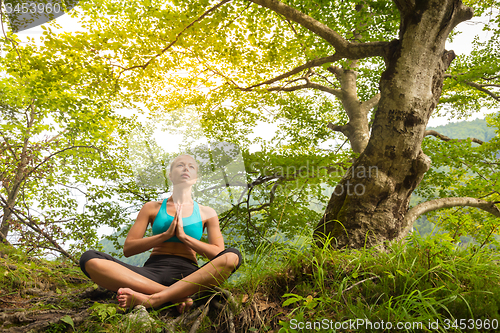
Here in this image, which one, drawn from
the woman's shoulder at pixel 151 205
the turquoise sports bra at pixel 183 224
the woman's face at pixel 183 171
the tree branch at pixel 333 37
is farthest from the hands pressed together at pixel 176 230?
the tree branch at pixel 333 37

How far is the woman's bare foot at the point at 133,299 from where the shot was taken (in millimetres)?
1842

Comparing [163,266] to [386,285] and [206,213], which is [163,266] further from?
[386,285]

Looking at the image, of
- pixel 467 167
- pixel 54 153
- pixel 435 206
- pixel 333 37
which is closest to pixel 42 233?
pixel 54 153

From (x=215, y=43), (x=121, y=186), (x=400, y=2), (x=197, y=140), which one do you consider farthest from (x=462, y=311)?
(x=121, y=186)

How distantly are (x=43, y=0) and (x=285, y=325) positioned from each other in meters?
7.45

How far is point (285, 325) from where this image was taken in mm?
1465

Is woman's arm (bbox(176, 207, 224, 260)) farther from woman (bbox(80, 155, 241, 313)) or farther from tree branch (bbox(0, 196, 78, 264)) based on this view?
tree branch (bbox(0, 196, 78, 264))

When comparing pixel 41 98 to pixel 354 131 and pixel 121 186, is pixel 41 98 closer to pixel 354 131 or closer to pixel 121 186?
pixel 121 186

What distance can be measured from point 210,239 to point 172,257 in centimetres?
40

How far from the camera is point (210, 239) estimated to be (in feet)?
8.50

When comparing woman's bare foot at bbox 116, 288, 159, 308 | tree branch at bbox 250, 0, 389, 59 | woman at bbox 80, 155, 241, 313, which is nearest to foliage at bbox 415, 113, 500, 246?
tree branch at bbox 250, 0, 389, 59

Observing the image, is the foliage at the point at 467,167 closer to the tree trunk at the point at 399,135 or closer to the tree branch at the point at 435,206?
the tree branch at the point at 435,206

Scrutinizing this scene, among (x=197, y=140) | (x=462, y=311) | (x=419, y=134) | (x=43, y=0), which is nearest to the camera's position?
(x=462, y=311)

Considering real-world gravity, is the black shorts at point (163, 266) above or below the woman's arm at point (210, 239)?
below
